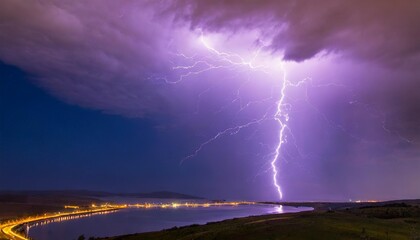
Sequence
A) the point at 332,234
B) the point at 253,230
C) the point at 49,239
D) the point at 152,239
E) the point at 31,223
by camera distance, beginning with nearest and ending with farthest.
Answer: the point at 332,234, the point at 253,230, the point at 152,239, the point at 49,239, the point at 31,223

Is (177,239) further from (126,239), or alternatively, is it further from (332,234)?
(332,234)

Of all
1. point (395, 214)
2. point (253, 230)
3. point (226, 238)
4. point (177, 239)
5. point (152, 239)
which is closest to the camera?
point (226, 238)

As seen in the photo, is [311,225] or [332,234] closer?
[332,234]

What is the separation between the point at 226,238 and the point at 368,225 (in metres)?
14.6

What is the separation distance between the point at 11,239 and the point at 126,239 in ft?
68.4

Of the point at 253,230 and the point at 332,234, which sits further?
the point at 253,230

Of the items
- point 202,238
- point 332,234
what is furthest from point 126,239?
point 332,234

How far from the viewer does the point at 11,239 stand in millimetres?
57750

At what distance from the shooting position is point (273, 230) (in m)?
36.1

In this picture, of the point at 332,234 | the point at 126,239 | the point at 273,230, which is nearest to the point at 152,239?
the point at 126,239

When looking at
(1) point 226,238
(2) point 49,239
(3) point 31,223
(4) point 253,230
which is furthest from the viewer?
(3) point 31,223

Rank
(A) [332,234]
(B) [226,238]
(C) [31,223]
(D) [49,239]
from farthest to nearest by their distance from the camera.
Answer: (C) [31,223] < (D) [49,239] < (B) [226,238] < (A) [332,234]

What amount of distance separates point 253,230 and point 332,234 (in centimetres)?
773

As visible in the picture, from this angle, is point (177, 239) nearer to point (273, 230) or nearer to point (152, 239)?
point (152, 239)
